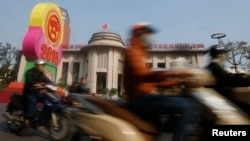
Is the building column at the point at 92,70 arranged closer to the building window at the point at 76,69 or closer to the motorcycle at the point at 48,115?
the building window at the point at 76,69

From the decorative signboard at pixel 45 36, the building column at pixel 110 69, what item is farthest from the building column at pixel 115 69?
the decorative signboard at pixel 45 36

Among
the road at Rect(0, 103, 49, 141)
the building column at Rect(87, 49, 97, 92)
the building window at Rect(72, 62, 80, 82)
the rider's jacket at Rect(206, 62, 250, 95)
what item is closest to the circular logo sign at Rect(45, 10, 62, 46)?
the road at Rect(0, 103, 49, 141)

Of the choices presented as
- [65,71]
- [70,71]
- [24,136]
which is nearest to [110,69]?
[70,71]

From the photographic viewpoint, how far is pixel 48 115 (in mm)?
4820

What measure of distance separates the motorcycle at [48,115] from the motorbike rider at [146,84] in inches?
75.5

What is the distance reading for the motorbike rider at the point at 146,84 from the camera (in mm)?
2544

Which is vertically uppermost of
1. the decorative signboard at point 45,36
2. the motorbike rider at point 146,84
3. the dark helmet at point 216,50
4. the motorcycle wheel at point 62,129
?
the decorative signboard at point 45,36

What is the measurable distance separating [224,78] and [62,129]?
8.78 ft

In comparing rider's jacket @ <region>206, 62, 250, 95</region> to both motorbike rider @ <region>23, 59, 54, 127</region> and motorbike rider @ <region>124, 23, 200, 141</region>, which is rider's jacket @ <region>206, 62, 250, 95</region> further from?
motorbike rider @ <region>23, 59, 54, 127</region>

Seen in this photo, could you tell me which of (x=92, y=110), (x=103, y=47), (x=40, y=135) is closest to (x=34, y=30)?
(x=40, y=135)

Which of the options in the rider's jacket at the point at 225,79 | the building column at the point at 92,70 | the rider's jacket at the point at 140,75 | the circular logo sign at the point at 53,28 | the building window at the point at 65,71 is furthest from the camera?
the building window at the point at 65,71

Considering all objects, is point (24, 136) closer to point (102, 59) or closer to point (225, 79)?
point (225, 79)

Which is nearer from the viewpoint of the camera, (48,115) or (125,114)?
(125,114)

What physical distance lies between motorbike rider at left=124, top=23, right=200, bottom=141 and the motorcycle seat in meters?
0.08
